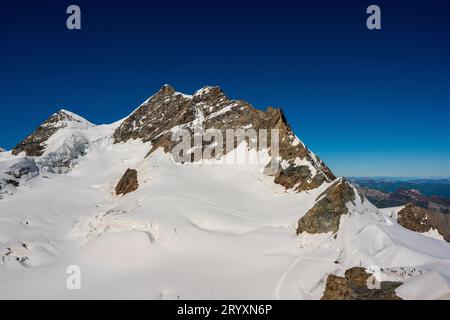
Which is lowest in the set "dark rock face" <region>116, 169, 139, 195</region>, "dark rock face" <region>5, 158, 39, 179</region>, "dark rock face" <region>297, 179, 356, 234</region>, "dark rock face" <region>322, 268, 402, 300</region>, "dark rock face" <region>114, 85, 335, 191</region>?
"dark rock face" <region>322, 268, 402, 300</region>

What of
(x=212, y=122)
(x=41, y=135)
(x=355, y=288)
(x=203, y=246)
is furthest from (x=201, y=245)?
(x=41, y=135)

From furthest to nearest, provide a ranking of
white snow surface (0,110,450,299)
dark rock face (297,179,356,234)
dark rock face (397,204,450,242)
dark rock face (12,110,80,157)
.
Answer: dark rock face (12,110,80,157), dark rock face (397,204,450,242), dark rock face (297,179,356,234), white snow surface (0,110,450,299)

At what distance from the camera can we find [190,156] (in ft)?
171

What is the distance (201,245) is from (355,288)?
12.8 meters

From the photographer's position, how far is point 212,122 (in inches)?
2277

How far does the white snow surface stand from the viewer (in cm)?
2258

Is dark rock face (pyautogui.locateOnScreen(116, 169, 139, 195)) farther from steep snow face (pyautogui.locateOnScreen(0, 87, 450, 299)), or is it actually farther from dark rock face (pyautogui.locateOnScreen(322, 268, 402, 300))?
dark rock face (pyautogui.locateOnScreen(322, 268, 402, 300))

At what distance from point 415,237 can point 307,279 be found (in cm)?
952

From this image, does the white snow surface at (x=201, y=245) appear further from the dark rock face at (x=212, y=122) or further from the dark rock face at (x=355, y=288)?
the dark rock face at (x=212, y=122)

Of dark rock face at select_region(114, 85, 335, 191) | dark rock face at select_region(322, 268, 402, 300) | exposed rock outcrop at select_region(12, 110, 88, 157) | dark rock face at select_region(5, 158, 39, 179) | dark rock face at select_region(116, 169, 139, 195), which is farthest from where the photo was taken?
exposed rock outcrop at select_region(12, 110, 88, 157)

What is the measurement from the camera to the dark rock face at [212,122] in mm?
40312

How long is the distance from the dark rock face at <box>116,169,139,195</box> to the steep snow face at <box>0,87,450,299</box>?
0.88m

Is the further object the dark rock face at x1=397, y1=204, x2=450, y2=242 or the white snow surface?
the dark rock face at x1=397, y1=204, x2=450, y2=242

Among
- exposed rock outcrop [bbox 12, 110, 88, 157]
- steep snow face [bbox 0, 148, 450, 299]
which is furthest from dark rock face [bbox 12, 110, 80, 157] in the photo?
steep snow face [bbox 0, 148, 450, 299]
